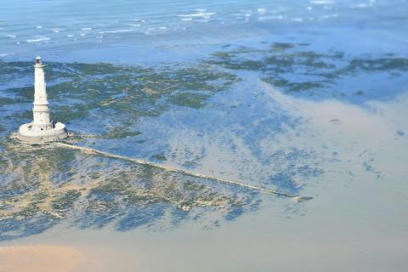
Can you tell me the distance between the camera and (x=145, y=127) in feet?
103

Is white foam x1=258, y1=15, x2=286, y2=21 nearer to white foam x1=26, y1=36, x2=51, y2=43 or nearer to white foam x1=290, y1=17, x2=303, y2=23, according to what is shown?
white foam x1=290, y1=17, x2=303, y2=23

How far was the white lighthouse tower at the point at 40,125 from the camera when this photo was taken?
28.4 meters

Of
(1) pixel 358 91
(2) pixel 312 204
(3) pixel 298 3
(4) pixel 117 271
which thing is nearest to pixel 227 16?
(3) pixel 298 3

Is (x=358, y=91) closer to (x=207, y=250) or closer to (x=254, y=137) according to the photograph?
(x=254, y=137)

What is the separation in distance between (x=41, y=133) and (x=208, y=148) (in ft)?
23.8

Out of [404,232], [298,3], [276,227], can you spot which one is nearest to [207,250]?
[276,227]

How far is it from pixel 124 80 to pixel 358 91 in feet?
43.5

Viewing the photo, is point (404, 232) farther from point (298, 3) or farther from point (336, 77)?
point (298, 3)

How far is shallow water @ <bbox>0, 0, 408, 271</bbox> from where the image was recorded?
21.6 m

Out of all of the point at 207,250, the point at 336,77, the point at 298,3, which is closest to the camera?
the point at 207,250

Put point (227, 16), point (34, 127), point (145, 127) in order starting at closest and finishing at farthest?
point (34, 127) → point (145, 127) → point (227, 16)

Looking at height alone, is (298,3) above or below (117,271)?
above

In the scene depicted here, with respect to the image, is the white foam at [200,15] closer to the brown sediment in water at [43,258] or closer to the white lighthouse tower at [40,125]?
the white lighthouse tower at [40,125]

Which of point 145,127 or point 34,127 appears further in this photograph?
point 145,127
